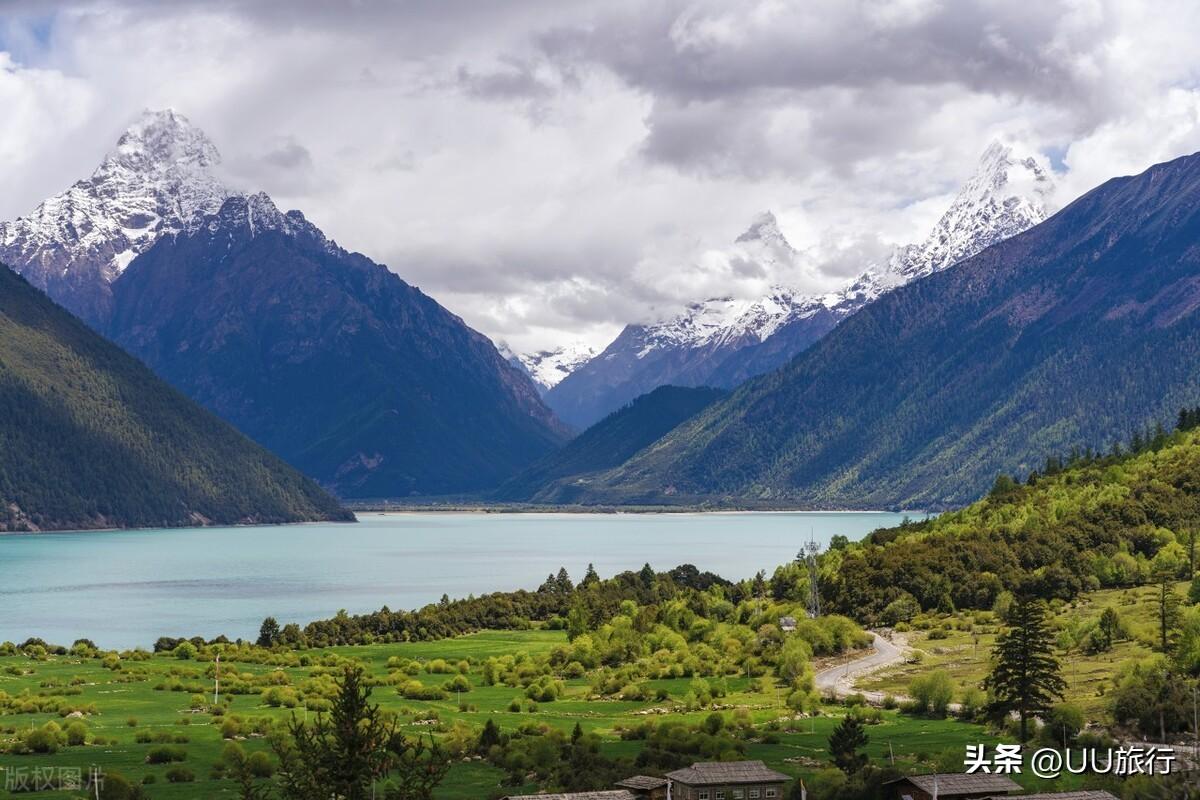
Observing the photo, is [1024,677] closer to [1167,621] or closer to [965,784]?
[965,784]

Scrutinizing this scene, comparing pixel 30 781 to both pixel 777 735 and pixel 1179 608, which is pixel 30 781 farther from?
pixel 1179 608

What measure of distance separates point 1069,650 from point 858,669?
50.0 feet

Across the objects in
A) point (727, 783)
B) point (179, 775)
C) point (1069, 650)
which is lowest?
point (179, 775)

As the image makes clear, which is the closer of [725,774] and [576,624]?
[725,774]

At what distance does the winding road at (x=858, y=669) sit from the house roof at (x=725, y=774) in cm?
3480

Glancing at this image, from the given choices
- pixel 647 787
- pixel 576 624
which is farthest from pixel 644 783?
pixel 576 624

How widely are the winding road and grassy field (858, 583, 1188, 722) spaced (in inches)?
53.3

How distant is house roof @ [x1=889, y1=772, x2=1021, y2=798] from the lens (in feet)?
216

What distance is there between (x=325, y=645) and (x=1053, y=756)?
7840 centimetres

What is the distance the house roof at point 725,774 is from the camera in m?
68.9

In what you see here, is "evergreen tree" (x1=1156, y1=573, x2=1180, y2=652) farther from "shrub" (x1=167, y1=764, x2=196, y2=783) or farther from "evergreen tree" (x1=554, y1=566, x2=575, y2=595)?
"evergreen tree" (x1=554, y1=566, x2=575, y2=595)

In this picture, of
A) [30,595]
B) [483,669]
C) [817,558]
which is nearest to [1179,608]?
[483,669]

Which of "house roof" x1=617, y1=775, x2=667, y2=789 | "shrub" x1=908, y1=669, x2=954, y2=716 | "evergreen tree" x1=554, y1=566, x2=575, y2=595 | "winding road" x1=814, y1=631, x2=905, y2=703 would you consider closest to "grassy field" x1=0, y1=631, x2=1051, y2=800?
"shrub" x1=908, y1=669, x2=954, y2=716

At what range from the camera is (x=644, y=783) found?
7025 cm
